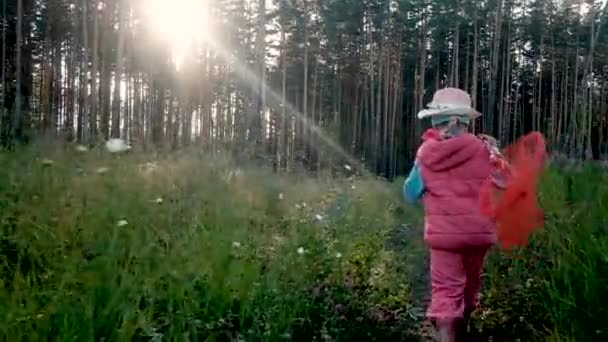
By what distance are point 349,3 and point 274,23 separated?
4932 millimetres

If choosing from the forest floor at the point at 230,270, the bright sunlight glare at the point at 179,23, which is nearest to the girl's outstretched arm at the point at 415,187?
the forest floor at the point at 230,270

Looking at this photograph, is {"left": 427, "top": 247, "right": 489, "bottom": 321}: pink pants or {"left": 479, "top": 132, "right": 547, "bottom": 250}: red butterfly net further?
{"left": 479, "top": 132, "right": 547, "bottom": 250}: red butterfly net

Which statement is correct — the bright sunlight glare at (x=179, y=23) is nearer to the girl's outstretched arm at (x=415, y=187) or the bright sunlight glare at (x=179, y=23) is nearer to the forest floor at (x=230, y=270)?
the forest floor at (x=230, y=270)

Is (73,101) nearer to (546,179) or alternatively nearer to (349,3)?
(349,3)

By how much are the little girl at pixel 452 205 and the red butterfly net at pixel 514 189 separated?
0.26 ft

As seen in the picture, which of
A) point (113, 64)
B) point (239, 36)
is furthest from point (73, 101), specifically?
point (239, 36)

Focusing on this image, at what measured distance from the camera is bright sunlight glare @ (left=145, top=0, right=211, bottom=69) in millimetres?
30469

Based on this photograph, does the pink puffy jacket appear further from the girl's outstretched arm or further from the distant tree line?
the distant tree line

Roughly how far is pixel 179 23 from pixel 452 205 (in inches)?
1244

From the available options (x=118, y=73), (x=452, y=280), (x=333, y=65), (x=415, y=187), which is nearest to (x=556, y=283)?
(x=452, y=280)

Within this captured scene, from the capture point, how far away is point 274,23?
1602 inches

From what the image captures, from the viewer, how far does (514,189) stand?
162 inches

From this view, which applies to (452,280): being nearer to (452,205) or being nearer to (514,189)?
(452,205)

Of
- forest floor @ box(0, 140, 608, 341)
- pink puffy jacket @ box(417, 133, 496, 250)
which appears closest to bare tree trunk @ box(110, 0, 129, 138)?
forest floor @ box(0, 140, 608, 341)
